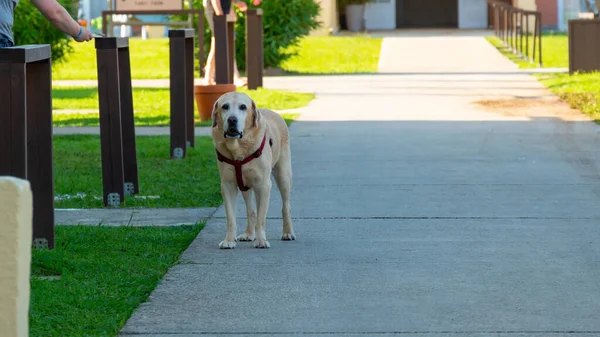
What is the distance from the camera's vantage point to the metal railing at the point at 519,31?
2409cm

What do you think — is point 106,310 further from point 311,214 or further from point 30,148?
point 311,214

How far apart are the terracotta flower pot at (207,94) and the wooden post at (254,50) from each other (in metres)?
4.27

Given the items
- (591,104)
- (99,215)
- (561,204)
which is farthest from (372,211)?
(591,104)

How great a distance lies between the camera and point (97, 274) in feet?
20.5

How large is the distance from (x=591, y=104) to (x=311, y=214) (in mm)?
7837

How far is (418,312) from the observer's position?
5398 mm

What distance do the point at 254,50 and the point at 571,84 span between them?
4782mm

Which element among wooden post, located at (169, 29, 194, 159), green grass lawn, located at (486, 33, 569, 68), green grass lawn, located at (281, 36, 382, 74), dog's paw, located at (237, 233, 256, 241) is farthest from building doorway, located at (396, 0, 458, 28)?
dog's paw, located at (237, 233, 256, 241)

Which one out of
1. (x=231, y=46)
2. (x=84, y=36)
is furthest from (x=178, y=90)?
(x=231, y=46)

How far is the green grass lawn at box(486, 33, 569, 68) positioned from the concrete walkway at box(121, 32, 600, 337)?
10.5m

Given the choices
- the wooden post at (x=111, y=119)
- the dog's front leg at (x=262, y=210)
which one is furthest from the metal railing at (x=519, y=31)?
the dog's front leg at (x=262, y=210)

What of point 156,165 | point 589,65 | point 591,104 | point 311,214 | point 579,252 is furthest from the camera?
point 589,65

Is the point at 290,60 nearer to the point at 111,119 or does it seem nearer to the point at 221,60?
the point at 221,60

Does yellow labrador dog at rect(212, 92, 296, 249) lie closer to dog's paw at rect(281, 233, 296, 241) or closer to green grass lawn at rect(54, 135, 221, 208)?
dog's paw at rect(281, 233, 296, 241)
